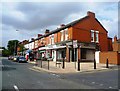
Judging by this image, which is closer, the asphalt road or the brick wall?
the asphalt road

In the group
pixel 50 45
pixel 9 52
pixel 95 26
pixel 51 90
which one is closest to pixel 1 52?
pixel 9 52

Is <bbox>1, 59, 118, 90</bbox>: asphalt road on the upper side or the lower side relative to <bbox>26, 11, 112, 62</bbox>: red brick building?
lower

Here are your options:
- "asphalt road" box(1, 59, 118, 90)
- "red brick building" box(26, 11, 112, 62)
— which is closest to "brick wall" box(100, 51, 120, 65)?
"red brick building" box(26, 11, 112, 62)

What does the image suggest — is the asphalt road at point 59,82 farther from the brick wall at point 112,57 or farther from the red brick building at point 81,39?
the red brick building at point 81,39

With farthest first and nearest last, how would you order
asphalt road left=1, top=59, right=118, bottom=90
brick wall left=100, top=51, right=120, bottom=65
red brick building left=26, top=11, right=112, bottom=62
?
red brick building left=26, top=11, right=112, bottom=62, brick wall left=100, top=51, right=120, bottom=65, asphalt road left=1, top=59, right=118, bottom=90

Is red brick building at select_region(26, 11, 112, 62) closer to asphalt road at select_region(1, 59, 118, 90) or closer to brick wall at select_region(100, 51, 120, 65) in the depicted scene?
brick wall at select_region(100, 51, 120, 65)

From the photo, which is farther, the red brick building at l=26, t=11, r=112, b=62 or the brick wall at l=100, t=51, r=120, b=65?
the red brick building at l=26, t=11, r=112, b=62

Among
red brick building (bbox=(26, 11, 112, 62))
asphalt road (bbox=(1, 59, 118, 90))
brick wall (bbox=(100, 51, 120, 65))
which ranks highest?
red brick building (bbox=(26, 11, 112, 62))

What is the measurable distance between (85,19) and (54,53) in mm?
10825

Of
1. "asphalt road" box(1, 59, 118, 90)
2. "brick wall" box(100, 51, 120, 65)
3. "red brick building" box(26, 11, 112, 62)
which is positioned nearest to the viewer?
"asphalt road" box(1, 59, 118, 90)

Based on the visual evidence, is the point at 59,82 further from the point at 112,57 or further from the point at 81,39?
the point at 81,39

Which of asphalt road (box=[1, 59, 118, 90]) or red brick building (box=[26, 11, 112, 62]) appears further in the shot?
red brick building (box=[26, 11, 112, 62])

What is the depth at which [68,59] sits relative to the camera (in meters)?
39.1

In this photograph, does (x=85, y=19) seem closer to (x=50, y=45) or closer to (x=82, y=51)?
(x=82, y=51)
